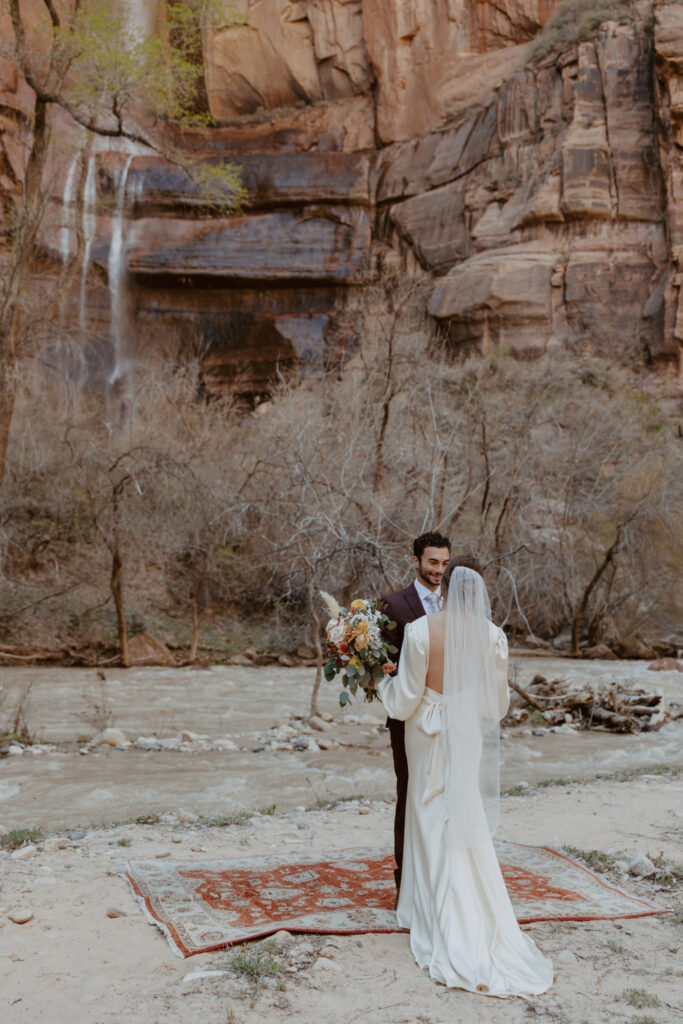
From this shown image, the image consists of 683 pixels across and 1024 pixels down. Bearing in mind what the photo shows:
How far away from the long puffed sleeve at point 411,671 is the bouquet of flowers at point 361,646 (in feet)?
0.65

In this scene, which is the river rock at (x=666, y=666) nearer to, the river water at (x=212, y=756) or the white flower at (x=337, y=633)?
the river water at (x=212, y=756)

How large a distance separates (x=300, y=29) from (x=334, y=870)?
35208 mm

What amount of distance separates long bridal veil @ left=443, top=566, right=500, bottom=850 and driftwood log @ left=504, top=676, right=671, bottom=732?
6962mm

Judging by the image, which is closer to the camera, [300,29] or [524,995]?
[524,995]

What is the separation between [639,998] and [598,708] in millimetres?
8060

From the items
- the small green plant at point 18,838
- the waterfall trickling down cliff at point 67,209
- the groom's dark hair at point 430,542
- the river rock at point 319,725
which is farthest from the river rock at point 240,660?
the waterfall trickling down cliff at point 67,209

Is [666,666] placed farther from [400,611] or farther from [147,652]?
[400,611]

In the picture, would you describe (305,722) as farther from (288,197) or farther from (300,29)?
(300,29)

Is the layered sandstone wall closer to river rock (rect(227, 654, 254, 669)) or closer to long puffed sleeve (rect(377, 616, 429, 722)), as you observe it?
river rock (rect(227, 654, 254, 669))

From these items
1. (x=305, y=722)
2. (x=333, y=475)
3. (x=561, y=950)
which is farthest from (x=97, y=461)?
(x=561, y=950)

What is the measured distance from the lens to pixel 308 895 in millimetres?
4895

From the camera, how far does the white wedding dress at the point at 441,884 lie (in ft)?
12.7

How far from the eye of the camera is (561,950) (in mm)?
→ 4215

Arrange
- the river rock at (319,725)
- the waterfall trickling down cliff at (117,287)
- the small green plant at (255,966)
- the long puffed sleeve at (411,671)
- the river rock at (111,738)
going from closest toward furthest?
the small green plant at (255,966), the long puffed sleeve at (411,671), the river rock at (111,738), the river rock at (319,725), the waterfall trickling down cliff at (117,287)
